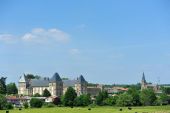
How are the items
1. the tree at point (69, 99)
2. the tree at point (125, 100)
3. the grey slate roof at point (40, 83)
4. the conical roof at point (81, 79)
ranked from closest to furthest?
the tree at point (125, 100) → the tree at point (69, 99) → the conical roof at point (81, 79) → the grey slate roof at point (40, 83)

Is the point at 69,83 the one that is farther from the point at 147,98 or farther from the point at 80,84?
the point at 147,98

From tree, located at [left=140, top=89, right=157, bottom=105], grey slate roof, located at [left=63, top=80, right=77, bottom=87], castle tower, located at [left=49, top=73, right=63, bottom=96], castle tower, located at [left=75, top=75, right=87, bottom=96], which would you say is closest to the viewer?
tree, located at [left=140, top=89, right=157, bottom=105]

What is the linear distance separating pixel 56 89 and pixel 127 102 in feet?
251

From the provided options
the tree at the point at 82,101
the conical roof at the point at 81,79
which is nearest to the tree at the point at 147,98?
the tree at the point at 82,101

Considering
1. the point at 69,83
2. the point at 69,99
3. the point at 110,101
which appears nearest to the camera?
the point at 110,101

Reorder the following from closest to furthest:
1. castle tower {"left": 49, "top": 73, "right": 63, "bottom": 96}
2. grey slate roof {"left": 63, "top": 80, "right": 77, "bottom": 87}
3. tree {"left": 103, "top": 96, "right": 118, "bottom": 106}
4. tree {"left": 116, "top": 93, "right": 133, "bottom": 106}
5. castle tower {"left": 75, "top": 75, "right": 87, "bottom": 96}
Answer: tree {"left": 116, "top": 93, "right": 133, "bottom": 106}, tree {"left": 103, "top": 96, "right": 118, "bottom": 106}, castle tower {"left": 49, "top": 73, "right": 63, "bottom": 96}, castle tower {"left": 75, "top": 75, "right": 87, "bottom": 96}, grey slate roof {"left": 63, "top": 80, "right": 77, "bottom": 87}

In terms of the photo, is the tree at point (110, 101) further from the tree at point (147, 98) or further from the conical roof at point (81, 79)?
the conical roof at point (81, 79)

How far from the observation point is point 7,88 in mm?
181500

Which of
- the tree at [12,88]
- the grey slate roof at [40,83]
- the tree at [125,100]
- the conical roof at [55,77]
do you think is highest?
the conical roof at [55,77]

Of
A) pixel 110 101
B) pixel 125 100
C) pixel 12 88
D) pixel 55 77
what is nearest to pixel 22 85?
pixel 12 88

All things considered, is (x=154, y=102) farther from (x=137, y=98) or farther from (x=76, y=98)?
(x=76, y=98)

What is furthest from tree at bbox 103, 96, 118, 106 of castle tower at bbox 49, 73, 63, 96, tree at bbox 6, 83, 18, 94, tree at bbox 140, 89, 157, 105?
tree at bbox 6, 83, 18, 94

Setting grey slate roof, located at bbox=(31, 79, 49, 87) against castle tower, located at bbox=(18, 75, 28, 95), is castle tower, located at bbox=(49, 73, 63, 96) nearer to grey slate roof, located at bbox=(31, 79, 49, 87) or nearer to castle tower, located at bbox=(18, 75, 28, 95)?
grey slate roof, located at bbox=(31, 79, 49, 87)

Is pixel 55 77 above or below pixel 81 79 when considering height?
above
